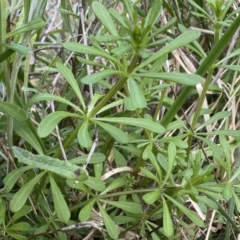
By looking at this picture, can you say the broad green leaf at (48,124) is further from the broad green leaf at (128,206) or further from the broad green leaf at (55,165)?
the broad green leaf at (128,206)

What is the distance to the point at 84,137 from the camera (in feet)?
1.98

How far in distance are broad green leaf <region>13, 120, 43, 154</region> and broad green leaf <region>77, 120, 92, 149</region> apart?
13 centimetres

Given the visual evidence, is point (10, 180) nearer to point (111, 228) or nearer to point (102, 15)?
point (111, 228)

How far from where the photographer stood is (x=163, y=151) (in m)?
0.79

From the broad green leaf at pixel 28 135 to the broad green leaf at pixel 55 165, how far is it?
0.05 m

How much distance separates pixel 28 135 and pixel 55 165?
128mm

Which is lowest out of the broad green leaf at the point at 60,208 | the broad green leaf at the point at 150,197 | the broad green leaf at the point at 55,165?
the broad green leaf at the point at 150,197

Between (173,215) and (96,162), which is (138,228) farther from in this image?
(96,162)

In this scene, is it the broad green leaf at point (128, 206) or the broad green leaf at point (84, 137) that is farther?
the broad green leaf at point (128, 206)

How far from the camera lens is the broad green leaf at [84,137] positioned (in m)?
0.59

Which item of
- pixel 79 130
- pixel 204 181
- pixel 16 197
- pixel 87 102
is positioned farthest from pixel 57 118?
pixel 87 102

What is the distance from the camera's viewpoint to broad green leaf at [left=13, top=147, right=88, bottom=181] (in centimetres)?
58

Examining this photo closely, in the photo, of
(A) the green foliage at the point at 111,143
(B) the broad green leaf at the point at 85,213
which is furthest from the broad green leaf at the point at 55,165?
(B) the broad green leaf at the point at 85,213

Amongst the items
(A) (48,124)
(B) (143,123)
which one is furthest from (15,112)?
(B) (143,123)
